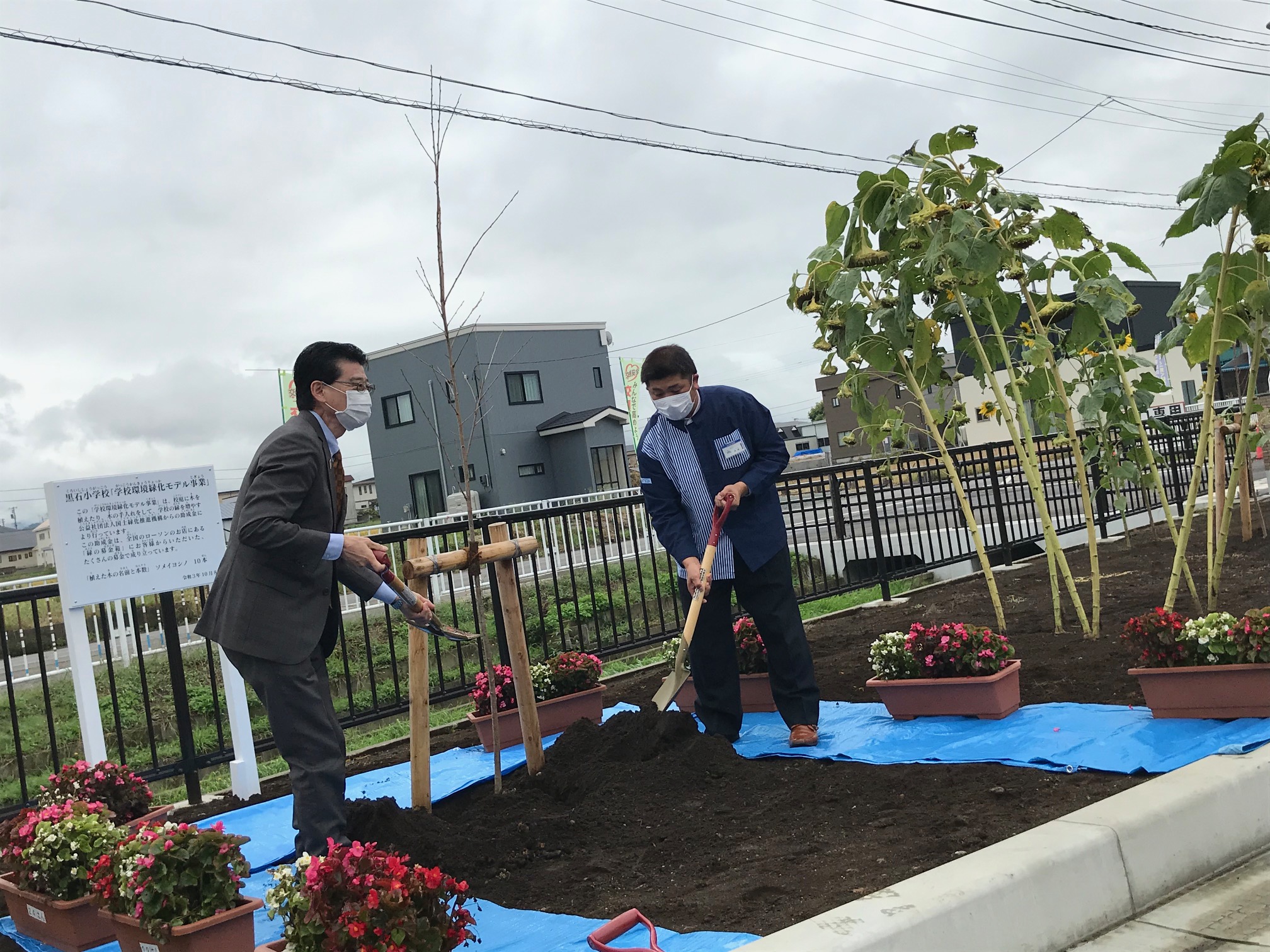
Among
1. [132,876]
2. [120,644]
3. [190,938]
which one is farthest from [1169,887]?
[120,644]

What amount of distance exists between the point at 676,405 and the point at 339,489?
1597mm

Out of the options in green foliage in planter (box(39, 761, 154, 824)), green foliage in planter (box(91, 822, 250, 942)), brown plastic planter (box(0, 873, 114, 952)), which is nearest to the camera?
green foliage in planter (box(91, 822, 250, 942))

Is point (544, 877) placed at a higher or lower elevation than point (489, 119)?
lower

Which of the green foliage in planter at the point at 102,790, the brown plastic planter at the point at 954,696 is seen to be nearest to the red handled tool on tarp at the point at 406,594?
the green foliage in planter at the point at 102,790

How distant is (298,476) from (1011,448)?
897 cm

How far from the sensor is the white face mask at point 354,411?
338 cm

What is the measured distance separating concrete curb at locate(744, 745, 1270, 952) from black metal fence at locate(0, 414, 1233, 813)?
2.34 m

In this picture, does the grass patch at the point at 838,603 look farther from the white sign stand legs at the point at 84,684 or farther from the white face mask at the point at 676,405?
the white sign stand legs at the point at 84,684

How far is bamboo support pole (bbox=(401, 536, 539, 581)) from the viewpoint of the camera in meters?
3.61

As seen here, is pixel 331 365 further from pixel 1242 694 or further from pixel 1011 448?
pixel 1011 448

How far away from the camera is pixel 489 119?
1075 centimetres

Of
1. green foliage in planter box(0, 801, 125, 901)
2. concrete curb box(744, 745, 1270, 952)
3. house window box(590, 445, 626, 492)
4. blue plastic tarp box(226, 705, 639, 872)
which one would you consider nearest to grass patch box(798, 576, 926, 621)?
blue plastic tarp box(226, 705, 639, 872)

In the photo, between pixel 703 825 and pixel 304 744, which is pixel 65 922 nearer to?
pixel 304 744

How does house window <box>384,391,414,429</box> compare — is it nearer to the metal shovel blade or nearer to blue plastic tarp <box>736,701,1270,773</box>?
the metal shovel blade
